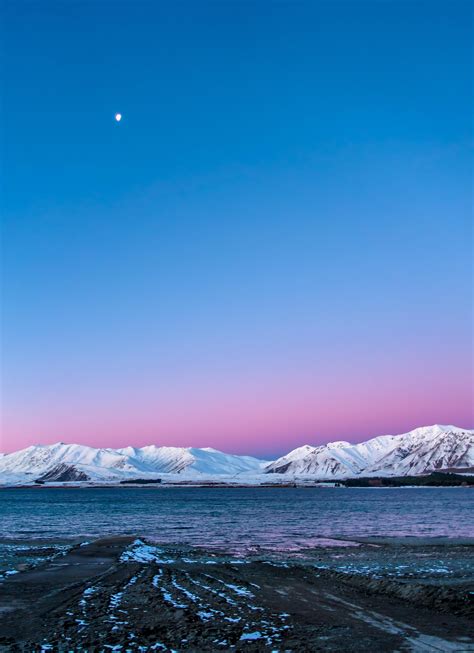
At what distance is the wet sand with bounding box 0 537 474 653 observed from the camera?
1540cm

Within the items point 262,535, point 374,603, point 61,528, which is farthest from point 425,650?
point 61,528

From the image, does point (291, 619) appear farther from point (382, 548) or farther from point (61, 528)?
point (61, 528)

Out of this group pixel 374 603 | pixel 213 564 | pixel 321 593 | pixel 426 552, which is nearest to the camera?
pixel 374 603

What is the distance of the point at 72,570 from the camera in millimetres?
32125

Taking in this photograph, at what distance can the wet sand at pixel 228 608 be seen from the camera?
15.4 m

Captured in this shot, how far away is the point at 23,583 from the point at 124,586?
18.2 ft

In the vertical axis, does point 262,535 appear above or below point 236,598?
below

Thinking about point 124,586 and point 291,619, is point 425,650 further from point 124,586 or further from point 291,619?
point 124,586

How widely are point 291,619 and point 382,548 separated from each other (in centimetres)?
2896

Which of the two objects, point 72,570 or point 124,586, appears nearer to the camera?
point 124,586

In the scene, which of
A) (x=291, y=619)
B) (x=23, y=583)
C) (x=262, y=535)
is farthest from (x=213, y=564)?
(x=262, y=535)

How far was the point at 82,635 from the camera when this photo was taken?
16.3 meters

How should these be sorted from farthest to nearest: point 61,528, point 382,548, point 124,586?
point 61,528, point 382,548, point 124,586

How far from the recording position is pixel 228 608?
20.2 m
